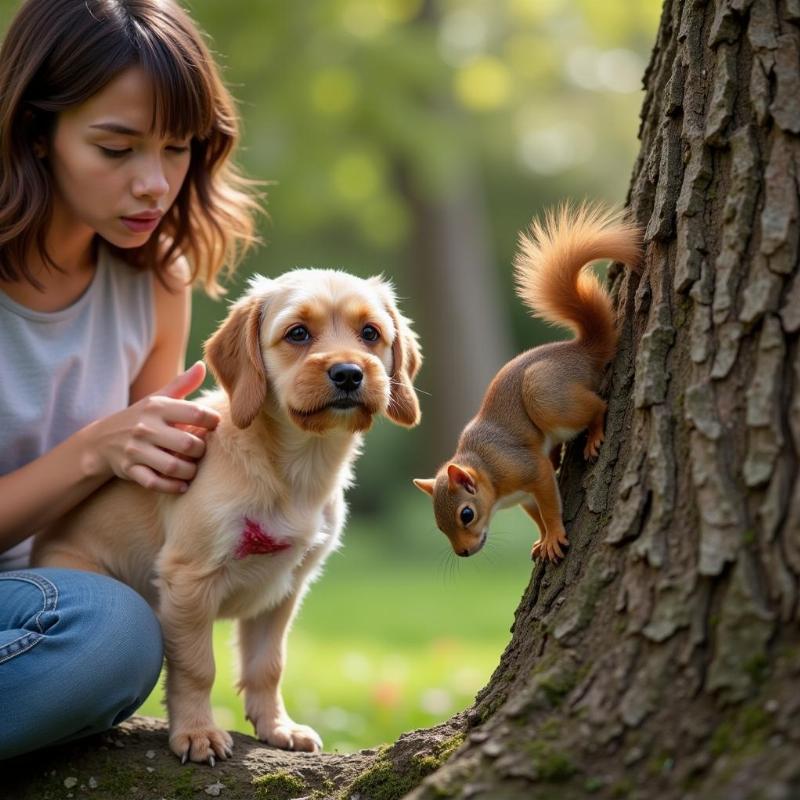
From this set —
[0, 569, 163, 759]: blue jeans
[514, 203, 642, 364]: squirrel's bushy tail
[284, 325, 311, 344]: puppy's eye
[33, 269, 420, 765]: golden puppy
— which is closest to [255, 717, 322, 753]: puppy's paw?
[33, 269, 420, 765]: golden puppy

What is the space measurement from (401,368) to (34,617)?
1.39 metres

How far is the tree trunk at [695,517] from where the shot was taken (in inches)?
81.1

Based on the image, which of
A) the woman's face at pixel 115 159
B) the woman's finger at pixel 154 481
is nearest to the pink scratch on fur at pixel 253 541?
the woman's finger at pixel 154 481

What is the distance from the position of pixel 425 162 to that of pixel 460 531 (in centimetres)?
1000

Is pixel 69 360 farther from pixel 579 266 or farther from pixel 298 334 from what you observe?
pixel 579 266

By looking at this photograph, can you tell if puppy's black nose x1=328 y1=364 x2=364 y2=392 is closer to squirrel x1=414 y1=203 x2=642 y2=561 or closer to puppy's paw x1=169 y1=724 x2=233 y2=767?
squirrel x1=414 y1=203 x2=642 y2=561

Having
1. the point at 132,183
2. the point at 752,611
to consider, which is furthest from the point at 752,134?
the point at 132,183

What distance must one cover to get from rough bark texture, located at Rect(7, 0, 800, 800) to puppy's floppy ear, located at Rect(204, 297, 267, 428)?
3.44 ft

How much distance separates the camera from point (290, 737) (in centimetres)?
353

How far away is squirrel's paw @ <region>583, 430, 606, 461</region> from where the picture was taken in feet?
9.42

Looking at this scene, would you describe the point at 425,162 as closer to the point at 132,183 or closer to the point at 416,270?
the point at 416,270

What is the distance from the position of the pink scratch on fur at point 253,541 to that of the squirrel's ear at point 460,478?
58cm

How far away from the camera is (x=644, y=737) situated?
212 cm

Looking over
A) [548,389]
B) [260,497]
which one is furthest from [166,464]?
[548,389]
